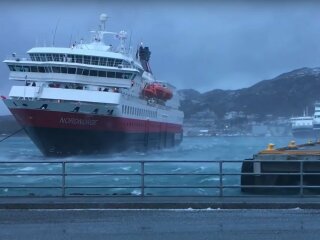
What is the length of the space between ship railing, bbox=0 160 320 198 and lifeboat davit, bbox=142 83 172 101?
18071 millimetres

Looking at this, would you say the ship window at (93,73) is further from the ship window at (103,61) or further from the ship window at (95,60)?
the ship window at (103,61)

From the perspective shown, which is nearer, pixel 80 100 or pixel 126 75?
pixel 80 100

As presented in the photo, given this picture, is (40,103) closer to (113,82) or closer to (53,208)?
(113,82)

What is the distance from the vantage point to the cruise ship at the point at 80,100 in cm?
4056

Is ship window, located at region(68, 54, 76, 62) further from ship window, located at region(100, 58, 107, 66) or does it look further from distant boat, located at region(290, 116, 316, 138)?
distant boat, located at region(290, 116, 316, 138)

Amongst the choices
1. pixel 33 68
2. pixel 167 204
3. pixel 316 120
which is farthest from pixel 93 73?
pixel 316 120

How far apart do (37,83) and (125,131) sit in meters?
6.63

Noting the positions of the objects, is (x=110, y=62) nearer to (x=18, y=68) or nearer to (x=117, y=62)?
(x=117, y=62)

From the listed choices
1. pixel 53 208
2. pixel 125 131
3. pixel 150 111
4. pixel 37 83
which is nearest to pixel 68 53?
pixel 37 83

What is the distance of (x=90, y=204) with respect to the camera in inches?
440

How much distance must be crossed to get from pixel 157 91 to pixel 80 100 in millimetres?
15228

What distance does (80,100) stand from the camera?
41.0 metres

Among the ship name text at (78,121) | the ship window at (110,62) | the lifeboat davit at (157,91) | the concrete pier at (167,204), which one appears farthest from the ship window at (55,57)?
the concrete pier at (167,204)

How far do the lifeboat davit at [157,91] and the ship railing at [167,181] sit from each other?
1807 centimetres
